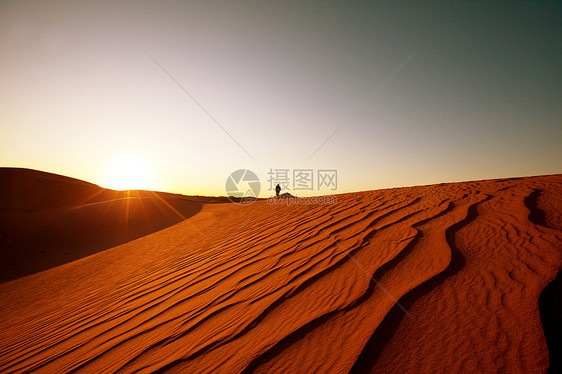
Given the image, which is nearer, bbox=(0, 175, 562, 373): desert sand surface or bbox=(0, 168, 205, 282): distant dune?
bbox=(0, 175, 562, 373): desert sand surface

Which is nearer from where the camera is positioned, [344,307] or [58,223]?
[344,307]

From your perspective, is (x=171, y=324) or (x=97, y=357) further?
(x=171, y=324)

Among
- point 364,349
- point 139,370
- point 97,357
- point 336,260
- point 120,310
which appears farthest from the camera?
point 120,310

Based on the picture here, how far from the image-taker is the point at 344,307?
1808mm

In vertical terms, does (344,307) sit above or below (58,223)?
below

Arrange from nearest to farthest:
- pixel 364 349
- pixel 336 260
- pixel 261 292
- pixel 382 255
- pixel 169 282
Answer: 1. pixel 364 349
2. pixel 261 292
3. pixel 382 255
4. pixel 336 260
5. pixel 169 282

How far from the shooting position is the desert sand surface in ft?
4.37

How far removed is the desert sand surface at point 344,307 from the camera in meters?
1.33

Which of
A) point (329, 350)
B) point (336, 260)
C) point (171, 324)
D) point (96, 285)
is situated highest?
point (336, 260)

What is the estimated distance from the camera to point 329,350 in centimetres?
143

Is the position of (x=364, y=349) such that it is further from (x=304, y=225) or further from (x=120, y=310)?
(x=304, y=225)

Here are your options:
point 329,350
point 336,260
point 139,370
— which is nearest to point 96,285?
point 139,370

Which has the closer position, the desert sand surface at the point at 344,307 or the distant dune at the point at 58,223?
the desert sand surface at the point at 344,307

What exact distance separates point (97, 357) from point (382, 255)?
2.87 m
